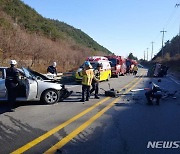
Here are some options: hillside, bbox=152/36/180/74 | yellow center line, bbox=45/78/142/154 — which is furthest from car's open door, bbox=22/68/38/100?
hillside, bbox=152/36/180/74

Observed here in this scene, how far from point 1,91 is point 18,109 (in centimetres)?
94

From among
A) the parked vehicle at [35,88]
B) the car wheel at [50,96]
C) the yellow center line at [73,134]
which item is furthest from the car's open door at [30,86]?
the yellow center line at [73,134]

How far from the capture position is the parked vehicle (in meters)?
10.8

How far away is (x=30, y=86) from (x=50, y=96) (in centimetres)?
105

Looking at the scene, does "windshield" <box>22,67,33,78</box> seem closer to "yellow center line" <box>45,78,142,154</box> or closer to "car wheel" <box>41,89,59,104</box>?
→ "car wheel" <box>41,89,59,104</box>

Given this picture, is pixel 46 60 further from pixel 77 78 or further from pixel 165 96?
pixel 165 96

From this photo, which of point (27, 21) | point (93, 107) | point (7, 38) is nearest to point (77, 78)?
point (7, 38)

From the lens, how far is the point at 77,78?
2261 centimetres

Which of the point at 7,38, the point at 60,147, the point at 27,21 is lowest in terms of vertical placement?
the point at 60,147

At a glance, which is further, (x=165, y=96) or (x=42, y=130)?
(x=165, y=96)

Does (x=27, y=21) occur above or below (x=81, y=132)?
above

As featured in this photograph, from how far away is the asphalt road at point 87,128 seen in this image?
20.1 ft

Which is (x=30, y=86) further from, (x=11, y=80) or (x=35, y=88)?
(x=11, y=80)

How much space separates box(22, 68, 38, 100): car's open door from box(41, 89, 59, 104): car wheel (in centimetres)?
37
